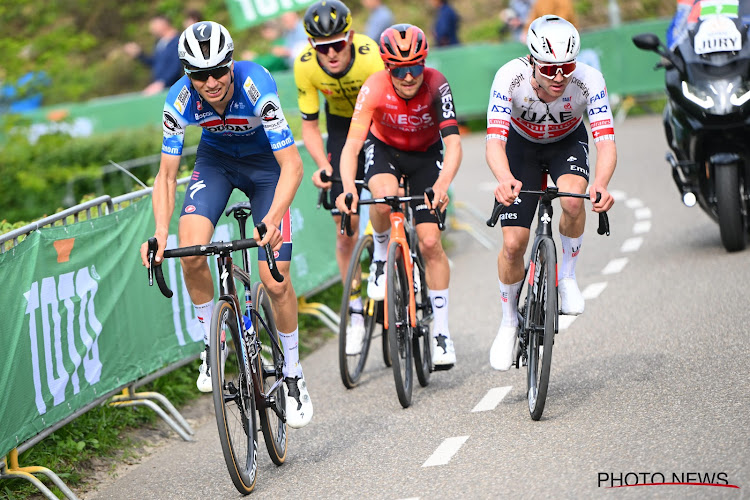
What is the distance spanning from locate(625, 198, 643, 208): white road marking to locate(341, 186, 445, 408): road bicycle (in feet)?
21.6

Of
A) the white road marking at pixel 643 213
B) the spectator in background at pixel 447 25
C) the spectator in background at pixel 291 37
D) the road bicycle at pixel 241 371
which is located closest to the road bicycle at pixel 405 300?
the road bicycle at pixel 241 371

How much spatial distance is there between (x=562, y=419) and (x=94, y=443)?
2979 millimetres

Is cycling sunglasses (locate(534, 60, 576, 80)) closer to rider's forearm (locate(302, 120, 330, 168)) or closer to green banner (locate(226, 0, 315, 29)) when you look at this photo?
rider's forearm (locate(302, 120, 330, 168))

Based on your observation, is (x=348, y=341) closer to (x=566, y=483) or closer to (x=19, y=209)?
(x=566, y=483)

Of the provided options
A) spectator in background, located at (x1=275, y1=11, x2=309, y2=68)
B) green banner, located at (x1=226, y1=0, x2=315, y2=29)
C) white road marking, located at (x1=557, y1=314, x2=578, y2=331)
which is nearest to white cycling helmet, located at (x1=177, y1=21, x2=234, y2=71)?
white road marking, located at (x1=557, y1=314, x2=578, y2=331)

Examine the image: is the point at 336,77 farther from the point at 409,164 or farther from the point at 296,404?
the point at 296,404

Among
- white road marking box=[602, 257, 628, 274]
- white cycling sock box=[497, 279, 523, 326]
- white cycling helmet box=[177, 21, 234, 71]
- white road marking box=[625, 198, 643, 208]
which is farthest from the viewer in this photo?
white road marking box=[625, 198, 643, 208]

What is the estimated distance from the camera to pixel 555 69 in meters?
6.62

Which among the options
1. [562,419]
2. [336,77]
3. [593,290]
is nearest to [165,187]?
[562,419]

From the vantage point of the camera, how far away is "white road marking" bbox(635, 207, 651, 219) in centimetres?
1332

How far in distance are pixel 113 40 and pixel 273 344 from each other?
37.4 meters

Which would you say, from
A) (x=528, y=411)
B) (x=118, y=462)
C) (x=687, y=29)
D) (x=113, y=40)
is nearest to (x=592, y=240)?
(x=687, y=29)

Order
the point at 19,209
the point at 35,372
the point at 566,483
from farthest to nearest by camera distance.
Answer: the point at 19,209 → the point at 35,372 → the point at 566,483

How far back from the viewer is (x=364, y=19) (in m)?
37.2
